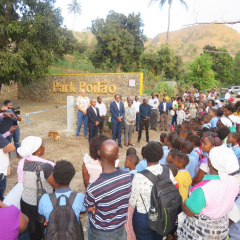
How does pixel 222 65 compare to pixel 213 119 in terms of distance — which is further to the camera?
pixel 222 65

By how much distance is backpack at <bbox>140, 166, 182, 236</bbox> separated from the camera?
200cm

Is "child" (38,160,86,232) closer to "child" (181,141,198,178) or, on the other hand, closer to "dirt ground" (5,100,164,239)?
"dirt ground" (5,100,164,239)

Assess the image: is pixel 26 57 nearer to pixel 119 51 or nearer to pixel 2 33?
pixel 2 33

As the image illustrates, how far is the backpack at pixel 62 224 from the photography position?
5.74 ft

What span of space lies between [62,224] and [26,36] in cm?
1194

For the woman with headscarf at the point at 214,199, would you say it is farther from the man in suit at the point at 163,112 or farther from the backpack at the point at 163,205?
the man in suit at the point at 163,112

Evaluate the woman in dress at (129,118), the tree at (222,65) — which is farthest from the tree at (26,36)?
the tree at (222,65)

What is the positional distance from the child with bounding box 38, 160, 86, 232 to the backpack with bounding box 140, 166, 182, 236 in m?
0.65

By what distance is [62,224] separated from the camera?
1.77m

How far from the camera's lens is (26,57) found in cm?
1173

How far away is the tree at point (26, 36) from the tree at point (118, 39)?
10533 mm

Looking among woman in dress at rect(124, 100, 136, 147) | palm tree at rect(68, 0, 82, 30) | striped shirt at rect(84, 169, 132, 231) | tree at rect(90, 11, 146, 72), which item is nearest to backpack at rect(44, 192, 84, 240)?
striped shirt at rect(84, 169, 132, 231)

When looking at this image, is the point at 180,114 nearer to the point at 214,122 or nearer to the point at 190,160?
the point at 214,122

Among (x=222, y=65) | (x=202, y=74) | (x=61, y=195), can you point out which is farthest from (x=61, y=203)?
(x=222, y=65)
